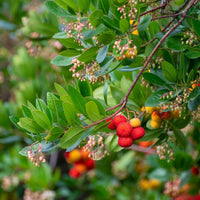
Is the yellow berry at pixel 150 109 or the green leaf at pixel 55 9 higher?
the green leaf at pixel 55 9

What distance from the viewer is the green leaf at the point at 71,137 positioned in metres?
0.90

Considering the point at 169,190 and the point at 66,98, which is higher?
the point at 66,98

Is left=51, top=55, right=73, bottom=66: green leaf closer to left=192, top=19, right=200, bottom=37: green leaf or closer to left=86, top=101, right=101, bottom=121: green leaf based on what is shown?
left=86, top=101, right=101, bottom=121: green leaf

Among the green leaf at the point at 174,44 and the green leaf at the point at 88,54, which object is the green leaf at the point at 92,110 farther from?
the green leaf at the point at 174,44

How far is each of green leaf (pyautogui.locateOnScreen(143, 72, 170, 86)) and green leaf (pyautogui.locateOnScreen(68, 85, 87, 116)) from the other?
20 cm

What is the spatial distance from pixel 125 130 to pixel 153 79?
0.21 metres

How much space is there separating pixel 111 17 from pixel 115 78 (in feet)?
1.21

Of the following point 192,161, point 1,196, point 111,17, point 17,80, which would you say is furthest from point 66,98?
point 1,196

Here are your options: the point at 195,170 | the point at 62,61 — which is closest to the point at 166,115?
the point at 62,61

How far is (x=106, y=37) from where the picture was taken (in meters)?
0.92

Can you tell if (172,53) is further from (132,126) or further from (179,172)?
(179,172)

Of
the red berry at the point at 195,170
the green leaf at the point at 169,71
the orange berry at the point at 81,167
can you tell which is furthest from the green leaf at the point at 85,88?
the orange berry at the point at 81,167

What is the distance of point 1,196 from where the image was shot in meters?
2.97

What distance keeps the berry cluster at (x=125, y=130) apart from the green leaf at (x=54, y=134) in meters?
0.13
